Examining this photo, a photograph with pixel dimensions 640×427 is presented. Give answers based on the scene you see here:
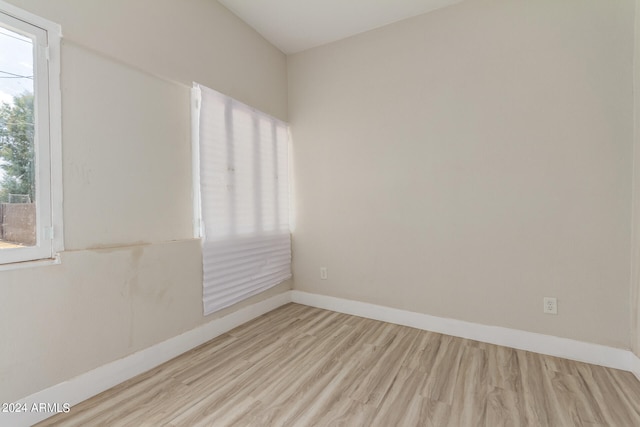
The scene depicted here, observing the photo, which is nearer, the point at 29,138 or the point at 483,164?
the point at 29,138

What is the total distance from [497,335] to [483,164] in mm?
1439

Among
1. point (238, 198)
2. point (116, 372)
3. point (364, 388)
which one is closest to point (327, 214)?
point (238, 198)

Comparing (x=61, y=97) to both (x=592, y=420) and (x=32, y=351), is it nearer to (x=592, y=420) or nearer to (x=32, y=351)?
(x=32, y=351)

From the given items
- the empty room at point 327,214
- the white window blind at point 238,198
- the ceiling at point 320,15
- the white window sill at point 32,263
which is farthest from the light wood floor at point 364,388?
the ceiling at point 320,15

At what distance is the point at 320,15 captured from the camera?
263 cm

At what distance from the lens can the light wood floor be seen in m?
1.50

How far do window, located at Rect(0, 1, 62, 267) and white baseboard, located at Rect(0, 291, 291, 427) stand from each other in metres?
0.75

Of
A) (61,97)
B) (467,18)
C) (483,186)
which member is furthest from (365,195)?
(61,97)

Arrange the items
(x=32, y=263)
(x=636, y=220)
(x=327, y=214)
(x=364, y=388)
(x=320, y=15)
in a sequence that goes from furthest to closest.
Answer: (x=327, y=214) → (x=320, y=15) → (x=636, y=220) → (x=364, y=388) → (x=32, y=263)

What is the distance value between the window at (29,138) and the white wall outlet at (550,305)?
3330 mm

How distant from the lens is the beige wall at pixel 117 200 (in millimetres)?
1488

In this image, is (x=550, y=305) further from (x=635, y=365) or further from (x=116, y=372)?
(x=116, y=372)

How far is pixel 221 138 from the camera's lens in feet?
8.25

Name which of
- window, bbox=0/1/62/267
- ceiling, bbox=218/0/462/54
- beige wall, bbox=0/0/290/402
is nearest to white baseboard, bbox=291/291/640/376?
beige wall, bbox=0/0/290/402
